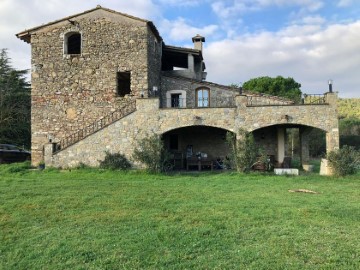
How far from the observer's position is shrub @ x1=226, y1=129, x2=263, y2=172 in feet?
46.7

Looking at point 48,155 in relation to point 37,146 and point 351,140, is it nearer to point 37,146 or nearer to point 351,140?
point 37,146

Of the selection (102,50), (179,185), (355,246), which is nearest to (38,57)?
(102,50)

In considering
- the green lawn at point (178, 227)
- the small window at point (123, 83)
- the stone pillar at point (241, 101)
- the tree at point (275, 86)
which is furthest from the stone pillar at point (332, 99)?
the tree at point (275, 86)

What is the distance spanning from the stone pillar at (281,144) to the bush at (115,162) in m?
8.31

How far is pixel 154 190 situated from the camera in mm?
10414

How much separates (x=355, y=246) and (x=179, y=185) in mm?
6869

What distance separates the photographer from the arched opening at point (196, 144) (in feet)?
60.4

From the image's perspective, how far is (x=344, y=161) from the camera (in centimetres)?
1372

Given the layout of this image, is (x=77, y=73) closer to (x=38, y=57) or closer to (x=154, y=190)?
(x=38, y=57)

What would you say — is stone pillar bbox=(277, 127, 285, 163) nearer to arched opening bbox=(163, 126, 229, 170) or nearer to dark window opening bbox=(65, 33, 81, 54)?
arched opening bbox=(163, 126, 229, 170)

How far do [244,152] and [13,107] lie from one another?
22332 mm

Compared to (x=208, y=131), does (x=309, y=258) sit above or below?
below

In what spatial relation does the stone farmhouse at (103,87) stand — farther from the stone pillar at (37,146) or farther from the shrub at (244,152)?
the shrub at (244,152)

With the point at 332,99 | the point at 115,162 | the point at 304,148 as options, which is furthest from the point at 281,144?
the point at 115,162
